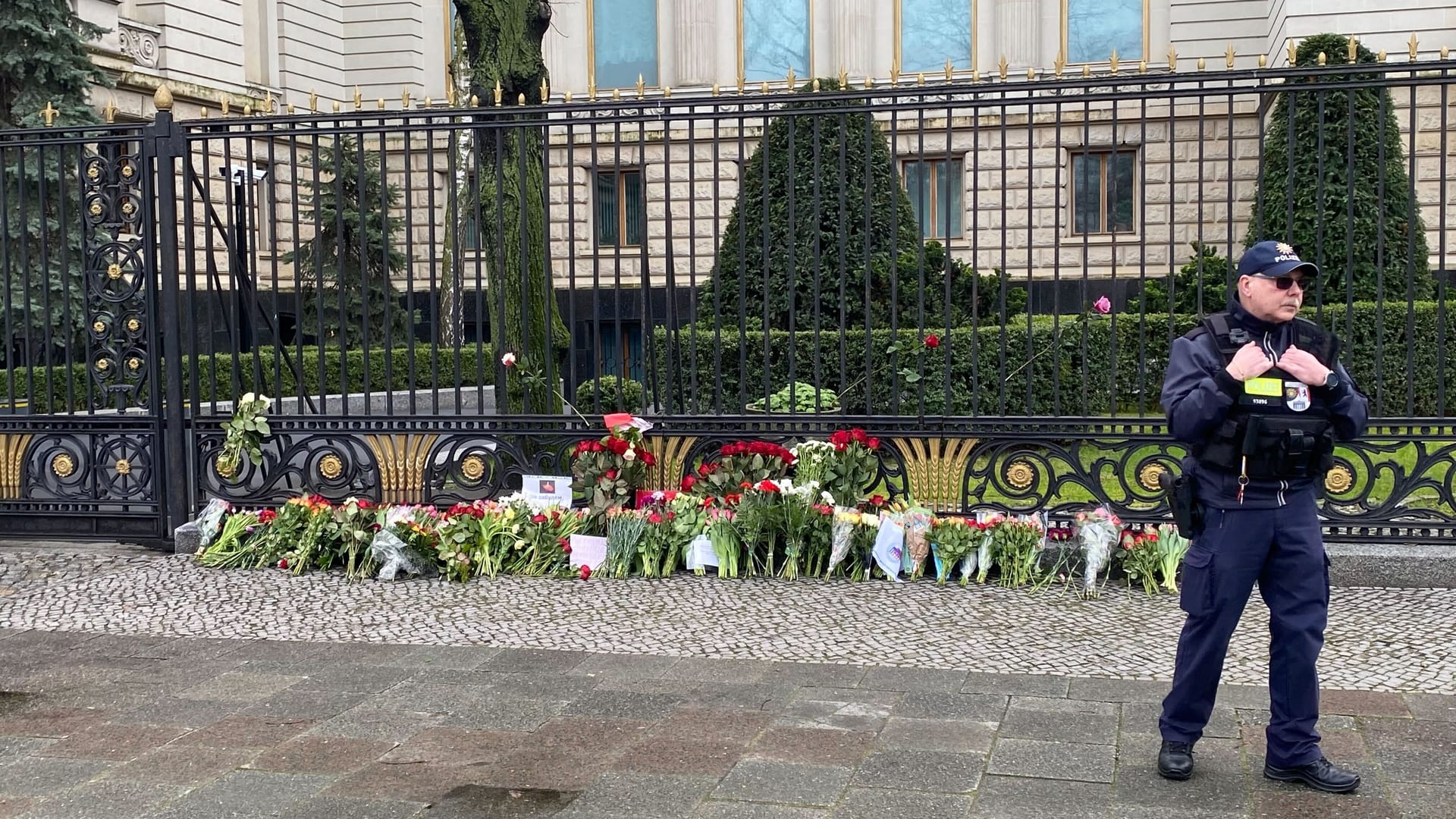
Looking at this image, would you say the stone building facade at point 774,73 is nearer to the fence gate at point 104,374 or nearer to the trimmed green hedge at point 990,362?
the trimmed green hedge at point 990,362

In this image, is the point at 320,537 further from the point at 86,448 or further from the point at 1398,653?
the point at 1398,653

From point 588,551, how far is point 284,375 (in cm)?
589

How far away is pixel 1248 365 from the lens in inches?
167

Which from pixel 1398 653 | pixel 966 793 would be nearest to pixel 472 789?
pixel 966 793

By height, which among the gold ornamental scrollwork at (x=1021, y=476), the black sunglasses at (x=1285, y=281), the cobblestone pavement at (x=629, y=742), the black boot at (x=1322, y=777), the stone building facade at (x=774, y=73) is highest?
the stone building facade at (x=774, y=73)

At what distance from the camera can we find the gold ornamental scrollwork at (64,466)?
909 cm

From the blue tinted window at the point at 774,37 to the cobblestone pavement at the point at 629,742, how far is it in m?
21.6

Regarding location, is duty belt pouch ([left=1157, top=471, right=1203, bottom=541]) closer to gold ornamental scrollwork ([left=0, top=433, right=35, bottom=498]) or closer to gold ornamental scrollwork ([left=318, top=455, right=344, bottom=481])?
gold ornamental scrollwork ([left=318, top=455, right=344, bottom=481])

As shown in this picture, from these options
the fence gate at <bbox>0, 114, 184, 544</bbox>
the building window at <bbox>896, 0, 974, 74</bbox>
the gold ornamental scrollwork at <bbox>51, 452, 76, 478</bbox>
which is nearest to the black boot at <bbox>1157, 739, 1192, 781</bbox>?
the fence gate at <bbox>0, 114, 184, 544</bbox>

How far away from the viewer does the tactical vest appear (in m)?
4.25

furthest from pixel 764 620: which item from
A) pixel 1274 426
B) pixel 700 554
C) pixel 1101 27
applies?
pixel 1101 27

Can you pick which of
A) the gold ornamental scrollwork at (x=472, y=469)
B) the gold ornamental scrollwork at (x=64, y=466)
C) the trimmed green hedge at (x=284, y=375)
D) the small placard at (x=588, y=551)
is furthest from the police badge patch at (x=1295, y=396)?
the gold ornamental scrollwork at (x=64, y=466)

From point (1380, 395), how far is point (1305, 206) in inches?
401

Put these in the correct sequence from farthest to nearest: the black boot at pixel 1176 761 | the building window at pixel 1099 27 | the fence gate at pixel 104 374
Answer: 1. the building window at pixel 1099 27
2. the fence gate at pixel 104 374
3. the black boot at pixel 1176 761
